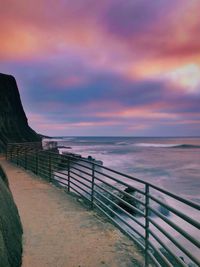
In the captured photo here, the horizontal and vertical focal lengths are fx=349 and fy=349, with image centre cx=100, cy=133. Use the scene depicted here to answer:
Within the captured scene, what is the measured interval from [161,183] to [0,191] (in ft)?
87.7

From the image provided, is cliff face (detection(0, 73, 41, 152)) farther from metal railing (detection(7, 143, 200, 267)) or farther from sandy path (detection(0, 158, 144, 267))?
sandy path (detection(0, 158, 144, 267))

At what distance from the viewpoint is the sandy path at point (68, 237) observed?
18.5ft

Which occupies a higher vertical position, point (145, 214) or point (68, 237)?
point (145, 214)

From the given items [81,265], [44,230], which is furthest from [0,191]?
[44,230]

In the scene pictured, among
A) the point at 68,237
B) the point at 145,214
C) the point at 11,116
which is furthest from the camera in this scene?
the point at 11,116

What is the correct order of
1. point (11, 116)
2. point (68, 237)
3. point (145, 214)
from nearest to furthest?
point (145, 214), point (68, 237), point (11, 116)

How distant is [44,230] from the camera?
7137mm

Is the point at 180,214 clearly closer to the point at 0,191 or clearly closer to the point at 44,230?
the point at 0,191

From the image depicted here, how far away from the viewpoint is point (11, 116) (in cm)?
4391

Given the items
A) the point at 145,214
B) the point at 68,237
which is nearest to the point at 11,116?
the point at 68,237

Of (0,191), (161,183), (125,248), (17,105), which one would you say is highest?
(17,105)

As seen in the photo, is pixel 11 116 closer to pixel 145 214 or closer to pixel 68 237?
pixel 68 237

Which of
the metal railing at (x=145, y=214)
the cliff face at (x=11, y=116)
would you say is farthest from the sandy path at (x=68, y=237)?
the cliff face at (x=11, y=116)

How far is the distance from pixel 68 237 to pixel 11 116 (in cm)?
3888
